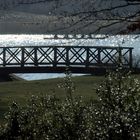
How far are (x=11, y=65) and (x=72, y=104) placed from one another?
27.6 metres

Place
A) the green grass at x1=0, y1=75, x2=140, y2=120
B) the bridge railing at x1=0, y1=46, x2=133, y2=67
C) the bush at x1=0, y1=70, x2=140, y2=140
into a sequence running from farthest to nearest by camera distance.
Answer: the bridge railing at x1=0, y1=46, x2=133, y2=67
the green grass at x1=0, y1=75, x2=140, y2=120
the bush at x1=0, y1=70, x2=140, y2=140

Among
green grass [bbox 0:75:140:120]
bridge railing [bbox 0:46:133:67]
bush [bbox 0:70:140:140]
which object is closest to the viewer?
bush [bbox 0:70:140:140]

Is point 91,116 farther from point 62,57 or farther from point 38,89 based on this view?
point 62,57

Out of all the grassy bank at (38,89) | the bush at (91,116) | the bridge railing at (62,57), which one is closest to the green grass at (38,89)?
the grassy bank at (38,89)

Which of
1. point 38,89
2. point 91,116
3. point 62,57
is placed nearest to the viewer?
point 91,116

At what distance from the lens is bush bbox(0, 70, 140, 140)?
621cm

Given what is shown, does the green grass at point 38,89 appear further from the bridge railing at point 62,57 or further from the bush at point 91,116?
the bush at point 91,116

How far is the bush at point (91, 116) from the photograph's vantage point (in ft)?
20.4

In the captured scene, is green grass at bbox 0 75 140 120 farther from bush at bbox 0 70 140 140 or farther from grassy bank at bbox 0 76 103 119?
bush at bbox 0 70 140 140

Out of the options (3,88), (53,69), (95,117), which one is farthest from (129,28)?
(53,69)

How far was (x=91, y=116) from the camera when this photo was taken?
6562 millimetres

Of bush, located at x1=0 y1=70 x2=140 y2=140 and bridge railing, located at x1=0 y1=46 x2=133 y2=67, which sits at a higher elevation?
bush, located at x1=0 y1=70 x2=140 y2=140

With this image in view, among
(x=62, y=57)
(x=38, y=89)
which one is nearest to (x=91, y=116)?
(x=38, y=89)

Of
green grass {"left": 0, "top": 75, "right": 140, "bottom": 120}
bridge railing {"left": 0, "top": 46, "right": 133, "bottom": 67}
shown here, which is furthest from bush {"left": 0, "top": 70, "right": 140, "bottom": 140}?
bridge railing {"left": 0, "top": 46, "right": 133, "bottom": 67}
